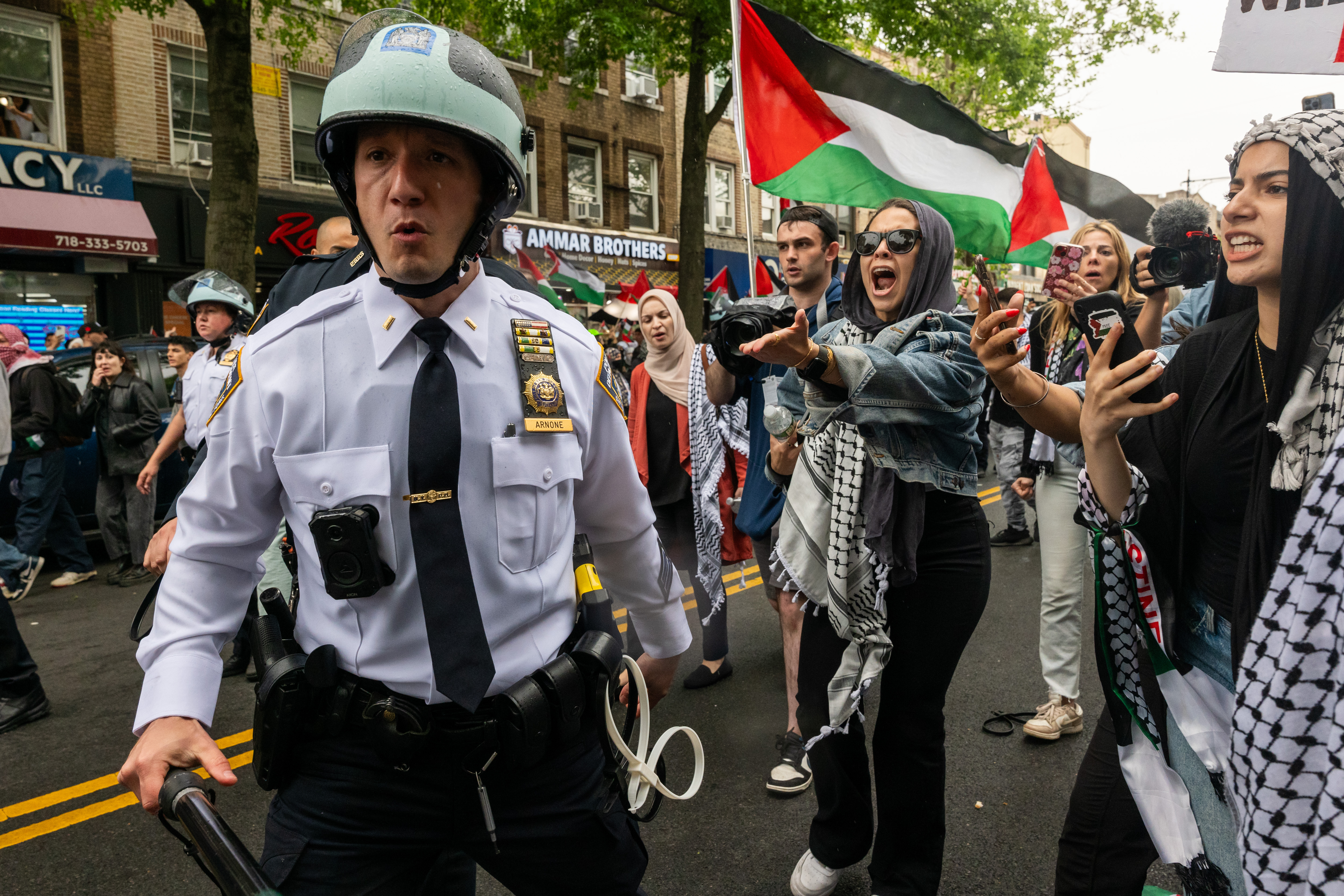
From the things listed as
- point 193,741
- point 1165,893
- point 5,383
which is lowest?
point 1165,893

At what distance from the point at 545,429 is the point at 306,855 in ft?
2.82

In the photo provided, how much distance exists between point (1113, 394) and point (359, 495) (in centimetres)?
150

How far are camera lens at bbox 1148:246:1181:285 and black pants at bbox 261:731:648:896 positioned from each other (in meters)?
2.07

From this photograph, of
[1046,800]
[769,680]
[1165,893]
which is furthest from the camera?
[769,680]

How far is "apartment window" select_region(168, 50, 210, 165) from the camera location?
1536 centimetres

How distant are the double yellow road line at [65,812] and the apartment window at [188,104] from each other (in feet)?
46.5

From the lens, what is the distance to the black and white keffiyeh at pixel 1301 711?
1407 millimetres

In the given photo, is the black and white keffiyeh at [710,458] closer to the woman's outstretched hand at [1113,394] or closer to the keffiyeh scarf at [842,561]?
the keffiyeh scarf at [842,561]

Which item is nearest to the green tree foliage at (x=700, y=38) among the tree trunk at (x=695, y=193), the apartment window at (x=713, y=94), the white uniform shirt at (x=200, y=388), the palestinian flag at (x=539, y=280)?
the tree trunk at (x=695, y=193)

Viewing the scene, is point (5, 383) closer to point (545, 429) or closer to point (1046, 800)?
point (545, 429)

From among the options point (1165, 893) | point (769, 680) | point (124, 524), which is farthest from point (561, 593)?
point (124, 524)

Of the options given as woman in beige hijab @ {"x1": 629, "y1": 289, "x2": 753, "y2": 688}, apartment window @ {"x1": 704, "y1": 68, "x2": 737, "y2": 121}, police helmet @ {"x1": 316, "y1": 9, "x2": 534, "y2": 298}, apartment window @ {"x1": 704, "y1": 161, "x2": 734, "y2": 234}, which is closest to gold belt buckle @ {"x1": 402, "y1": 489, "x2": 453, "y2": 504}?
police helmet @ {"x1": 316, "y1": 9, "x2": 534, "y2": 298}

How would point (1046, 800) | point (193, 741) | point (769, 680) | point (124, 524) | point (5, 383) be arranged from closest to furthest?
point (193, 741) < point (1046, 800) < point (769, 680) < point (5, 383) < point (124, 524)

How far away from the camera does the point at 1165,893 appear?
7.86 feet
